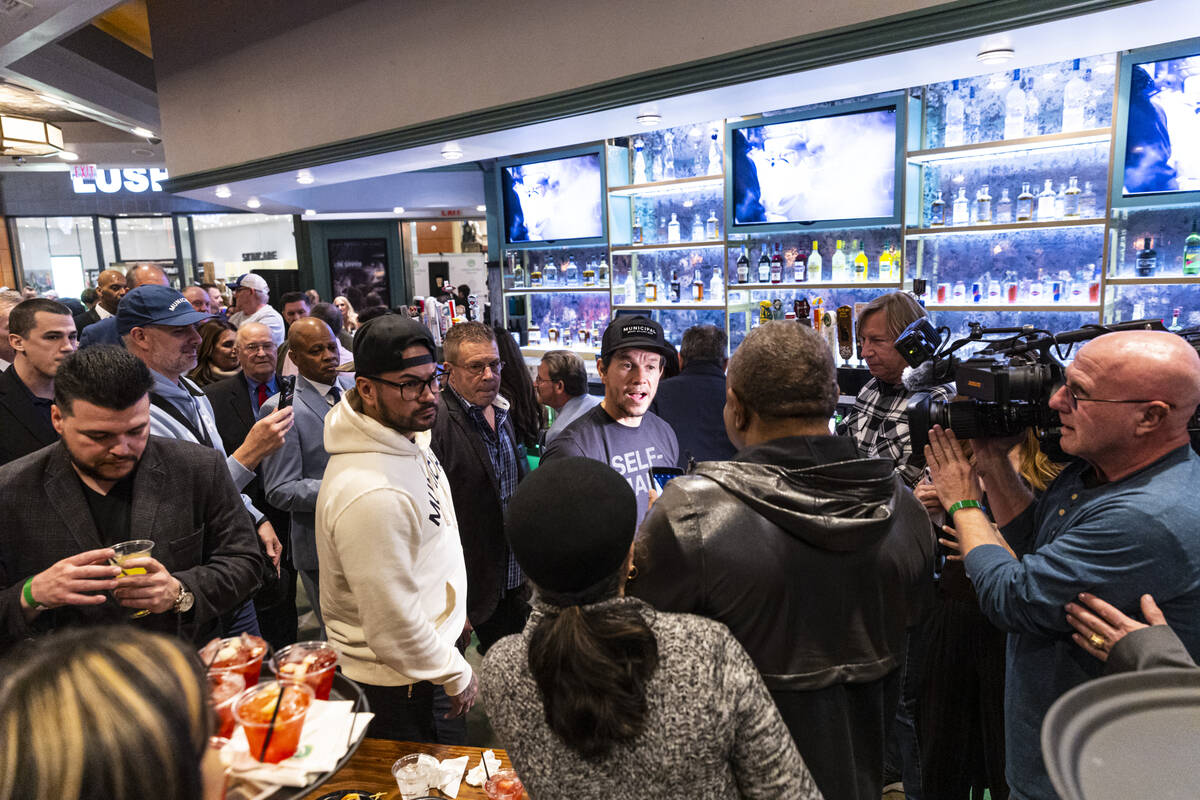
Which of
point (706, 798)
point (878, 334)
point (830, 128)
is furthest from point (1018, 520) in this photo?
point (830, 128)

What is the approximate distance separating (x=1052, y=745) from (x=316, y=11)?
5541 mm

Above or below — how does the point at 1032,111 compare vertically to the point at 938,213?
above

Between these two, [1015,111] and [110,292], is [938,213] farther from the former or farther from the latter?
[110,292]

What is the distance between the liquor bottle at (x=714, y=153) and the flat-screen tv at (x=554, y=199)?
3.26 ft

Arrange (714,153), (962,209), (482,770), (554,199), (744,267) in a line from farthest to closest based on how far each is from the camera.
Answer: (554,199) → (714,153) → (744,267) → (962,209) → (482,770)

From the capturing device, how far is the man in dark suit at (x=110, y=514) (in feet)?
5.00

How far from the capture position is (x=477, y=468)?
2.82 m

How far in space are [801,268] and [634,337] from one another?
3.02 meters

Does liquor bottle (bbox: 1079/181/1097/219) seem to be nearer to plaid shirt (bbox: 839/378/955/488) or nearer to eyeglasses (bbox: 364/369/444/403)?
plaid shirt (bbox: 839/378/955/488)

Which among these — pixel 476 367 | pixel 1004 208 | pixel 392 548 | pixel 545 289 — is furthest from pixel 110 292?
pixel 1004 208

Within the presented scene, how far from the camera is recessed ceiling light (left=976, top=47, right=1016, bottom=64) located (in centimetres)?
296

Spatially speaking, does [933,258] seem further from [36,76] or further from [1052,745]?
[36,76]

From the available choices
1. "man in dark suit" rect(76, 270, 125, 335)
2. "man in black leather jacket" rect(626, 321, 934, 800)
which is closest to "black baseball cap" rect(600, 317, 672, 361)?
"man in black leather jacket" rect(626, 321, 934, 800)

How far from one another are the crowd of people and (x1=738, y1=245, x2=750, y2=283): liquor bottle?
321cm
